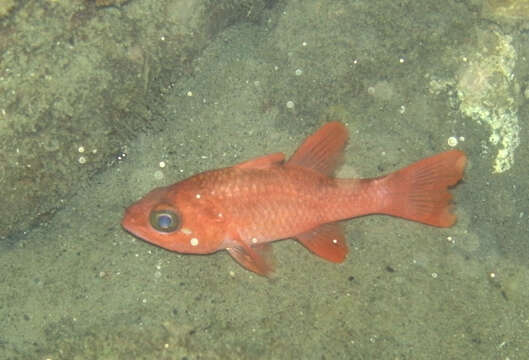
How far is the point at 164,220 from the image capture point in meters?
3.33

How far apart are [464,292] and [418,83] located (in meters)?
1.96

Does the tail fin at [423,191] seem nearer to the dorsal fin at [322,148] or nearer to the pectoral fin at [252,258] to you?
the dorsal fin at [322,148]

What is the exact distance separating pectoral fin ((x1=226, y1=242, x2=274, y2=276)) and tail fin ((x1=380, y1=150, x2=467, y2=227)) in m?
1.03

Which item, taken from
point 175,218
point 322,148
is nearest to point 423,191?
point 322,148

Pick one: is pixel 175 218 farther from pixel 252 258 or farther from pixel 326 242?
pixel 326 242

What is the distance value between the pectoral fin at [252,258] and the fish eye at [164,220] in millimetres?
511

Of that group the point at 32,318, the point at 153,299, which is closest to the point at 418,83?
the point at 153,299

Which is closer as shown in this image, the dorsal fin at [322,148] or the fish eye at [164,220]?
the fish eye at [164,220]

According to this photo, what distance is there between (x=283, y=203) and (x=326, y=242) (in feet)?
1.74

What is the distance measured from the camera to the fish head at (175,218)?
334 cm

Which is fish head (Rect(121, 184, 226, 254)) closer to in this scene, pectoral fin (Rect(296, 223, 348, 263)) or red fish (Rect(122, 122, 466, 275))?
red fish (Rect(122, 122, 466, 275))

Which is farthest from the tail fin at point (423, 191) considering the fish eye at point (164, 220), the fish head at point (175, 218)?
the fish eye at point (164, 220)

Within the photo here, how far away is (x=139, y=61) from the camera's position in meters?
4.27

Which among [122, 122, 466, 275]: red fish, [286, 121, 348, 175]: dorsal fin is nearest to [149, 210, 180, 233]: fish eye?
[122, 122, 466, 275]: red fish
